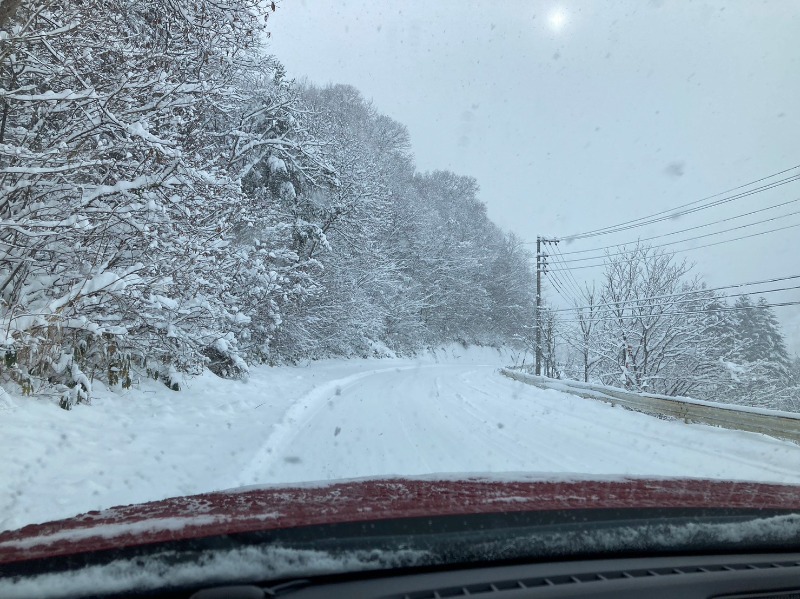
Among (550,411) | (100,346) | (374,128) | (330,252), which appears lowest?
(550,411)

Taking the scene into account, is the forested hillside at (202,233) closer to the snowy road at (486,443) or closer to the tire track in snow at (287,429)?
the tire track in snow at (287,429)

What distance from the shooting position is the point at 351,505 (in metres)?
2.26

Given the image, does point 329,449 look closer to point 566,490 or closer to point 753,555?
point 566,490

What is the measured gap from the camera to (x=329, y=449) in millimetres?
7930

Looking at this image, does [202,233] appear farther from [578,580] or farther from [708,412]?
[708,412]

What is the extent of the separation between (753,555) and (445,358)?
4833 centimetres

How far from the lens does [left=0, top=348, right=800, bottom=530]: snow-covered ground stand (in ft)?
18.9

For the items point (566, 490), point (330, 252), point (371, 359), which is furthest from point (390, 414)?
point (371, 359)

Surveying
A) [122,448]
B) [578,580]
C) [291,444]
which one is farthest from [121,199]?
[578,580]

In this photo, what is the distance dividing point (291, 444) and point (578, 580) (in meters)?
7.11

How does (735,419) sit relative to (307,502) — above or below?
below

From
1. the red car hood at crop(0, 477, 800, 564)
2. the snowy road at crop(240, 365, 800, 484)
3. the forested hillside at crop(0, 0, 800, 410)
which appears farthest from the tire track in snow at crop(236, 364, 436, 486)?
the red car hood at crop(0, 477, 800, 564)

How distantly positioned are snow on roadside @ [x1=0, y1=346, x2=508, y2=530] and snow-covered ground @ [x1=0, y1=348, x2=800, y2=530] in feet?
0.07

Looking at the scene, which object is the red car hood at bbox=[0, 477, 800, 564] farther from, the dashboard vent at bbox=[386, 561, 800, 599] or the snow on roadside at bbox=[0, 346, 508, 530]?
the snow on roadside at bbox=[0, 346, 508, 530]
